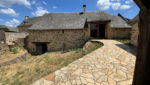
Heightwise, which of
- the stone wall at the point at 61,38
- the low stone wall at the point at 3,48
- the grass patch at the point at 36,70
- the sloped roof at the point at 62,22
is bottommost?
the grass patch at the point at 36,70

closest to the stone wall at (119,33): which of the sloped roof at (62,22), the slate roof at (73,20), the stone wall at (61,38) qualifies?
the slate roof at (73,20)

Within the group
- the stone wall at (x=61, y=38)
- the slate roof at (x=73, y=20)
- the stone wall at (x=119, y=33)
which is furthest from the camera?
the stone wall at (x=61, y=38)

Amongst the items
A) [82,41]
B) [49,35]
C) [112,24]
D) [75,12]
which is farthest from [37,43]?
[112,24]

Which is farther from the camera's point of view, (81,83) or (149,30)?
(81,83)

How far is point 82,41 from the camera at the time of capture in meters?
9.92

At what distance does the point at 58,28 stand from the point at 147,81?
10.1 meters

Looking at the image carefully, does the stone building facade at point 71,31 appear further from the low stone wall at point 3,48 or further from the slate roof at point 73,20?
the low stone wall at point 3,48

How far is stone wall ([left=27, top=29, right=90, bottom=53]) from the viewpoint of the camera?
388 inches

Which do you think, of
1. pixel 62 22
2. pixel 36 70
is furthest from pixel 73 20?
pixel 36 70

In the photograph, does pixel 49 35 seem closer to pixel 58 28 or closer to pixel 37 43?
pixel 58 28

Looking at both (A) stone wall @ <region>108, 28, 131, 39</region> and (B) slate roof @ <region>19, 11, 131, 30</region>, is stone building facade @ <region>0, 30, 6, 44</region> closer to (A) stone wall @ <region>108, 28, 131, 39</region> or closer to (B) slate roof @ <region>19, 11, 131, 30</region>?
(B) slate roof @ <region>19, 11, 131, 30</region>

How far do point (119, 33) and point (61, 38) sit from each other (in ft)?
27.8

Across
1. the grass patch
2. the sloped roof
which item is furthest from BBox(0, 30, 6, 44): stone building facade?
the grass patch

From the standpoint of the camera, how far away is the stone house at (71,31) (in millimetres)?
9109
